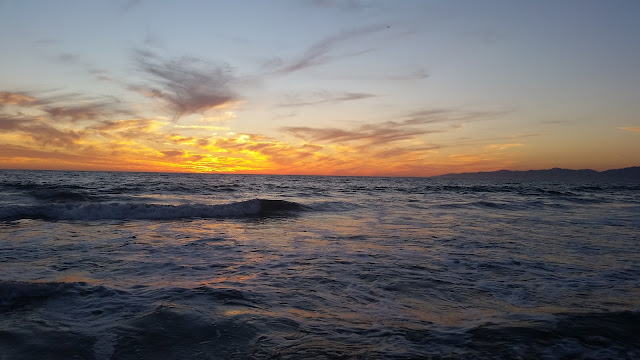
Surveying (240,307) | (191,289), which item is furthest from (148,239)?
(240,307)

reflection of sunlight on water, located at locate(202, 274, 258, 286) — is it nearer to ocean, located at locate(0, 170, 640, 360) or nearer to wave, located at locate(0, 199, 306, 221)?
ocean, located at locate(0, 170, 640, 360)

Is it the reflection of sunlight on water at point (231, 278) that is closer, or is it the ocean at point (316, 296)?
the ocean at point (316, 296)

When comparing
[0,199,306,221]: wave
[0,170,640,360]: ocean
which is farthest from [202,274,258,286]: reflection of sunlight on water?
[0,199,306,221]: wave

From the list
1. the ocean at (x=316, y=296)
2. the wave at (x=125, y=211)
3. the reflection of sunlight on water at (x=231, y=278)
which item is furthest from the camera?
the wave at (x=125, y=211)

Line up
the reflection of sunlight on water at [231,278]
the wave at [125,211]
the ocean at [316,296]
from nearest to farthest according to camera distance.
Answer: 1. the ocean at [316,296]
2. the reflection of sunlight on water at [231,278]
3. the wave at [125,211]

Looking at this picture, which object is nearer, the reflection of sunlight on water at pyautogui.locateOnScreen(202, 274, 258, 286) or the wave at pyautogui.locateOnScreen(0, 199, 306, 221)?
the reflection of sunlight on water at pyautogui.locateOnScreen(202, 274, 258, 286)

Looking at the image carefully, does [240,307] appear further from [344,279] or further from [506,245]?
[506,245]

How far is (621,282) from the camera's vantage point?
6.40 metres

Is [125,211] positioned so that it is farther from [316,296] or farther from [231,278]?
[316,296]

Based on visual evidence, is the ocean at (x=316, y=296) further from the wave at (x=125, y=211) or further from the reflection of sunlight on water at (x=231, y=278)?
the wave at (x=125, y=211)

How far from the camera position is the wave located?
15.2m

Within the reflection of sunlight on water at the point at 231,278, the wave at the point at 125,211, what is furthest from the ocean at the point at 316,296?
the wave at the point at 125,211

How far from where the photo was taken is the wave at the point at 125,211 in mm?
15203

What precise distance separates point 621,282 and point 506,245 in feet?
12.1
